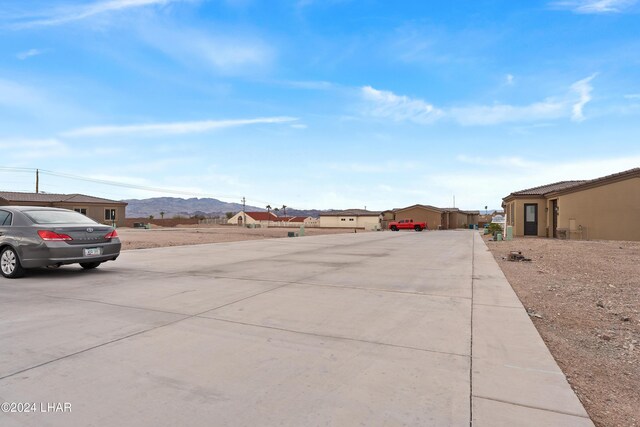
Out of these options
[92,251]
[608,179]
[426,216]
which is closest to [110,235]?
[92,251]

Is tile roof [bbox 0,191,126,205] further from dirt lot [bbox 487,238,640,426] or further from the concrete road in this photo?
dirt lot [bbox 487,238,640,426]

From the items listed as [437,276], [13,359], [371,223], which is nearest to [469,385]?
[13,359]

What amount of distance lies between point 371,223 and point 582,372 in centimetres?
6751

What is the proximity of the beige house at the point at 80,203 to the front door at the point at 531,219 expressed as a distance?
51.2 meters

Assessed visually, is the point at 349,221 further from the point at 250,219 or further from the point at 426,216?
the point at 250,219

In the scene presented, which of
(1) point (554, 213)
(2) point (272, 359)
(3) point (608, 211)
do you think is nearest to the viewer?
(2) point (272, 359)

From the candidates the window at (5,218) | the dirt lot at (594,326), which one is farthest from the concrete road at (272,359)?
the window at (5,218)

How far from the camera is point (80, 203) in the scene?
167ft

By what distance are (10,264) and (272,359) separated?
7348mm

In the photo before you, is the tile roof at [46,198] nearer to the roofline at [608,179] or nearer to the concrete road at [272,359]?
the concrete road at [272,359]

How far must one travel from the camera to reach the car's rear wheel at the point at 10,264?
24.8ft

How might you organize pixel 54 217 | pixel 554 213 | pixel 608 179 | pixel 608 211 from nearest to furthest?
pixel 54 217 → pixel 608 179 → pixel 608 211 → pixel 554 213

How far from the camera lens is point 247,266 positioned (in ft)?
32.6

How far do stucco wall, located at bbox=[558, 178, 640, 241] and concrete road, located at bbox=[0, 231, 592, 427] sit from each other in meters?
19.3
